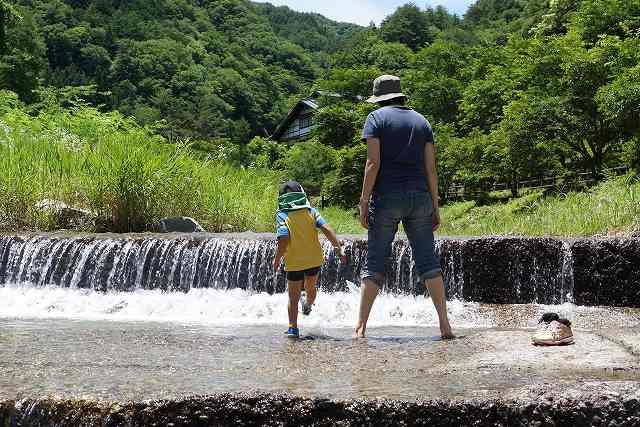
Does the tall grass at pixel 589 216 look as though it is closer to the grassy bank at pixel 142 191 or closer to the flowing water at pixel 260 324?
the grassy bank at pixel 142 191

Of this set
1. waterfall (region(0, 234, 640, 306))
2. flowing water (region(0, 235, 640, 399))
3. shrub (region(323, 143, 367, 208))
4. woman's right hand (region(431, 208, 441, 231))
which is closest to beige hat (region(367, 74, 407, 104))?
woman's right hand (region(431, 208, 441, 231))

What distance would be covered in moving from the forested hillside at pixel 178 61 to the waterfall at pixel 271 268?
1843 inches

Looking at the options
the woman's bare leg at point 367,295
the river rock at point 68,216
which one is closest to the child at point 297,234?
the woman's bare leg at point 367,295

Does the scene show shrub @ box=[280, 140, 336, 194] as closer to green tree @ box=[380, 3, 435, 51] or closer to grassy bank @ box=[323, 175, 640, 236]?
grassy bank @ box=[323, 175, 640, 236]

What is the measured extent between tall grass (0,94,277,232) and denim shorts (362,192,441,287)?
28.2 ft

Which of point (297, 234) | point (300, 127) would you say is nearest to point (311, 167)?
point (300, 127)

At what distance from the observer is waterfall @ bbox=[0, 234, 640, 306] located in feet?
35.1

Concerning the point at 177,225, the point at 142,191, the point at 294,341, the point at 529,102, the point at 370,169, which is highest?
the point at 529,102

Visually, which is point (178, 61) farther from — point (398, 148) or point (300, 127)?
point (398, 148)

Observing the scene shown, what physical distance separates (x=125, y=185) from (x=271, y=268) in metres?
3.74

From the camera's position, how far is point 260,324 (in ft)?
28.7

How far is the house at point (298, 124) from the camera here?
64.8 m

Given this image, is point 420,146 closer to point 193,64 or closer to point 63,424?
point 63,424

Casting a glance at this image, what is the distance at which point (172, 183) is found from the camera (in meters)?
14.1
